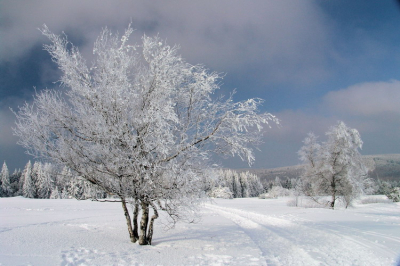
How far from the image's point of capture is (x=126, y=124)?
7.70 m

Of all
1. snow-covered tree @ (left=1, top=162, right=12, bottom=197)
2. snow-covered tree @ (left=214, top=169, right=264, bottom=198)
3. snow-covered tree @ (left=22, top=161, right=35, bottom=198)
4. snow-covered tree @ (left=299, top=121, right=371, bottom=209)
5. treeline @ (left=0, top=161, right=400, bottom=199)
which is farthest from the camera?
snow-covered tree @ (left=214, top=169, right=264, bottom=198)

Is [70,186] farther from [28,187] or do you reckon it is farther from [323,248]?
[28,187]

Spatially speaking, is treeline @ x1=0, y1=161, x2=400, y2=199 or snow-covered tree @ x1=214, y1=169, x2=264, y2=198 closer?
treeline @ x1=0, y1=161, x2=400, y2=199

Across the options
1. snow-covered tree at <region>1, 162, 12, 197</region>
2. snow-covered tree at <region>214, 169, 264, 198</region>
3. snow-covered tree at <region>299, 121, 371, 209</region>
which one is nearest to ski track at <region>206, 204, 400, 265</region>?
snow-covered tree at <region>299, 121, 371, 209</region>

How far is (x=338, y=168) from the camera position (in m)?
26.3

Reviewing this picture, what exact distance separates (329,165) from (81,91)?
26253 mm

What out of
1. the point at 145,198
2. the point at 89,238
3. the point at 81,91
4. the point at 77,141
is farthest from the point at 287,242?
the point at 81,91

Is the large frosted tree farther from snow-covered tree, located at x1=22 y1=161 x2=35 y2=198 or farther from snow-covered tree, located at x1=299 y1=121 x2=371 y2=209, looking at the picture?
snow-covered tree, located at x1=22 y1=161 x2=35 y2=198

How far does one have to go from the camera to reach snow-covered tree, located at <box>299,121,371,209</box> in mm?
25797

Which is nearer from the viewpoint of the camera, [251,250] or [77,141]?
[77,141]

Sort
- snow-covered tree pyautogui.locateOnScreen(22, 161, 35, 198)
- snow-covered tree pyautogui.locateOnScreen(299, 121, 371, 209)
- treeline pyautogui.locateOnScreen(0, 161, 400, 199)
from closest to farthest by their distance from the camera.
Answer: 1. treeline pyautogui.locateOnScreen(0, 161, 400, 199)
2. snow-covered tree pyautogui.locateOnScreen(299, 121, 371, 209)
3. snow-covered tree pyautogui.locateOnScreen(22, 161, 35, 198)

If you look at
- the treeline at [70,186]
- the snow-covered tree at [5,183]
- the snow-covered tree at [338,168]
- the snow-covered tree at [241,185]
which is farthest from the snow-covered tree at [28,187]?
the snow-covered tree at [338,168]

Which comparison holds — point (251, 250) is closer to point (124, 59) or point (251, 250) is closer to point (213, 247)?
point (213, 247)

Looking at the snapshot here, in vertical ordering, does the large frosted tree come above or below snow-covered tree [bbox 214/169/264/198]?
above
